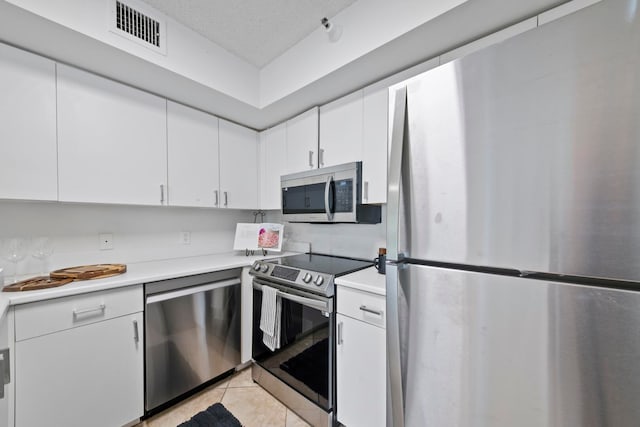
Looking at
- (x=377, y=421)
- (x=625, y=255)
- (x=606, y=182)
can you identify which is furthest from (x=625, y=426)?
(x=377, y=421)

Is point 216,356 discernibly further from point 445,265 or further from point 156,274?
point 445,265

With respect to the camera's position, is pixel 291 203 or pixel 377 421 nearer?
pixel 377 421

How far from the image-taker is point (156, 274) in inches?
60.7

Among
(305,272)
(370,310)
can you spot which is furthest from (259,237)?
(370,310)

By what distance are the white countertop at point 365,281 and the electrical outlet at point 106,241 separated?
1.75 meters

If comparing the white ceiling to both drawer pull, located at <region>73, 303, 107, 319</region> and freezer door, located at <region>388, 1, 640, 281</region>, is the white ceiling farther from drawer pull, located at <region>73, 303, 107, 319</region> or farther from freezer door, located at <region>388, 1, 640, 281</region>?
drawer pull, located at <region>73, 303, 107, 319</region>

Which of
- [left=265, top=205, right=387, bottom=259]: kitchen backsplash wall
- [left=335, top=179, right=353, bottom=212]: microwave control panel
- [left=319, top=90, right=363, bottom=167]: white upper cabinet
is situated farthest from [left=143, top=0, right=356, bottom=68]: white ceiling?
[left=265, top=205, right=387, bottom=259]: kitchen backsplash wall

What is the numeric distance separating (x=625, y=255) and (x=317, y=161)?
1686 millimetres

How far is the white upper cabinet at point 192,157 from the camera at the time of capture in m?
1.92

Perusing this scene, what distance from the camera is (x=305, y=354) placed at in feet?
5.12

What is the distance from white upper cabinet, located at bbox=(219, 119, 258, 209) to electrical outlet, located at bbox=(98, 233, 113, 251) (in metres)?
0.83

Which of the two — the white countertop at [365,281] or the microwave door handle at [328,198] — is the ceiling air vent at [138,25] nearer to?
the microwave door handle at [328,198]

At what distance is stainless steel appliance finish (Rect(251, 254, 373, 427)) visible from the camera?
56.7 inches

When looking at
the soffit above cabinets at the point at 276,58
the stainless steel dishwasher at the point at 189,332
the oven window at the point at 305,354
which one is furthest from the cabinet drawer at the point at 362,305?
the soffit above cabinets at the point at 276,58
